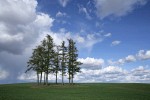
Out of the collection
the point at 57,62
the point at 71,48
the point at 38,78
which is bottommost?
the point at 38,78

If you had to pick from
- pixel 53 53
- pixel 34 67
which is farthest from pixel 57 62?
pixel 34 67

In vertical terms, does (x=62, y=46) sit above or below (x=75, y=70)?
above

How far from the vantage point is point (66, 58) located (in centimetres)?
7988

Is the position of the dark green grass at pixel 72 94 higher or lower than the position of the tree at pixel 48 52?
lower

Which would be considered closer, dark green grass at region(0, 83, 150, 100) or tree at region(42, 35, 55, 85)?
dark green grass at region(0, 83, 150, 100)

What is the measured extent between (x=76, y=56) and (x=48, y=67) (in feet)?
35.2

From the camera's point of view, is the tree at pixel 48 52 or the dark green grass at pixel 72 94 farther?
the tree at pixel 48 52

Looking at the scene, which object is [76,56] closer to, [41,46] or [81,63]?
[81,63]

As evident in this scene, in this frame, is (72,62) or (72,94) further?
(72,62)

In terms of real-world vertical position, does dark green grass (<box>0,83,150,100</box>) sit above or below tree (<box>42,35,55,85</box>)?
below

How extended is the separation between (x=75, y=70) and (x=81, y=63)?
320 centimetres

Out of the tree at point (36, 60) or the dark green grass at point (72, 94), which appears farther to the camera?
the tree at point (36, 60)

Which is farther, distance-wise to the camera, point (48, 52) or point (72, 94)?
point (48, 52)

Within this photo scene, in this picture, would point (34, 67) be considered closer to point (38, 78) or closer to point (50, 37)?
point (38, 78)
